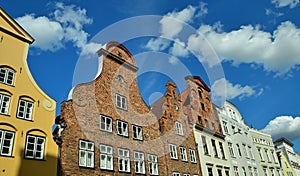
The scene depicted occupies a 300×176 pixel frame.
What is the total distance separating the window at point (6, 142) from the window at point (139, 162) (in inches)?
397

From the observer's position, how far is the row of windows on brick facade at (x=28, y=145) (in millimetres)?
15227

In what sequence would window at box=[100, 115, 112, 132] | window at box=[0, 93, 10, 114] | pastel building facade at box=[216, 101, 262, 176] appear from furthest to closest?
pastel building facade at box=[216, 101, 262, 176]
window at box=[100, 115, 112, 132]
window at box=[0, 93, 10, 114]

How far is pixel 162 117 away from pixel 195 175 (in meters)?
6.77

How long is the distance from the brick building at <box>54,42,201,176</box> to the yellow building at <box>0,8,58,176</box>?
1015 millimetres

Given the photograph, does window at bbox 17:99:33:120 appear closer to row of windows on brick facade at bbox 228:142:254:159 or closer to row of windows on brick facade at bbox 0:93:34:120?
row of windows on brick facade at bbox 0:93:34:120

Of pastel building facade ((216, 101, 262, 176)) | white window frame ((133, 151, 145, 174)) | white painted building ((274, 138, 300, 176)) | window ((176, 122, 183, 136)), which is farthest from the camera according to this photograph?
white painted building ((274, 138, 300, 176))

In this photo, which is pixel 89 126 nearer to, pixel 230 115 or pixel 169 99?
pixel 169 99

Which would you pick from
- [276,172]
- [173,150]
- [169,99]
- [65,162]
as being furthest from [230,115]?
[65,162]

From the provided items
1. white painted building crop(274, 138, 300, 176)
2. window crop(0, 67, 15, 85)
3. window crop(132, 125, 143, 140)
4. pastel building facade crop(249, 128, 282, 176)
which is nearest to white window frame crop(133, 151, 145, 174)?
window crop(132, 125, 143, 140)

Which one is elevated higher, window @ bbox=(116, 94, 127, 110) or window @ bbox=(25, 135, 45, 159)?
window @ bbox=(116, 94, 127, 110)

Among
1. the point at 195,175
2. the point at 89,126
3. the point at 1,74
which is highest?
the point at 1,74

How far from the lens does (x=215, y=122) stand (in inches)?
1405

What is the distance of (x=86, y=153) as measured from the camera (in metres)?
19.0

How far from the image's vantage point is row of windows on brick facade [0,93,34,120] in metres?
16.2
